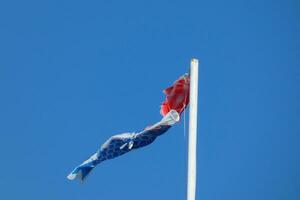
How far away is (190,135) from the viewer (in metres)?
0.85

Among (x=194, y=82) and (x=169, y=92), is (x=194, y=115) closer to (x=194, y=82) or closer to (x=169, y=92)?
(x=194, y=82)

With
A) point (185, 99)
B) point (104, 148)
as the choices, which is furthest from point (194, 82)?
point (104, 148)

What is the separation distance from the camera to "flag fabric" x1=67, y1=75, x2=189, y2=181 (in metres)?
0.95

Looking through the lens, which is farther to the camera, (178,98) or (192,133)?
(178,98)

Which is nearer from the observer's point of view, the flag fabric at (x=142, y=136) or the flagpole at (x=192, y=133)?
the flagpole at (x=192, y=133)

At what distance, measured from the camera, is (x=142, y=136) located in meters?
0.96

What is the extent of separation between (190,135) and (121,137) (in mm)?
197

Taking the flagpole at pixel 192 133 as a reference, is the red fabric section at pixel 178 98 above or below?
above

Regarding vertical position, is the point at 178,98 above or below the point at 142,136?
above

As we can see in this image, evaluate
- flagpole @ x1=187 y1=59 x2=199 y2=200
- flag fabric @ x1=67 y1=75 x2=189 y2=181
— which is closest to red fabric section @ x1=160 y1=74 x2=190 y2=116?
flag fabric @ x1=67 y1=75 x2=189 y2=181

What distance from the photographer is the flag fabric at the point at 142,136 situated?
0.95 meters

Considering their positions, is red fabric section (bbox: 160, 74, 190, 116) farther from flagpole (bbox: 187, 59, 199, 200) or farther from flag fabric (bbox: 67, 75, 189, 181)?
flagpole (bbox: 187, 59, 199, 200)

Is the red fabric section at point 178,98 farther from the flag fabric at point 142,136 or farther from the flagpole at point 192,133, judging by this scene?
the flagpole at point 192,133

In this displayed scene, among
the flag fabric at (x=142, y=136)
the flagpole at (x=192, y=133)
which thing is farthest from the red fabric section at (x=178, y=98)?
the flagpole at (x=192, y=133)
